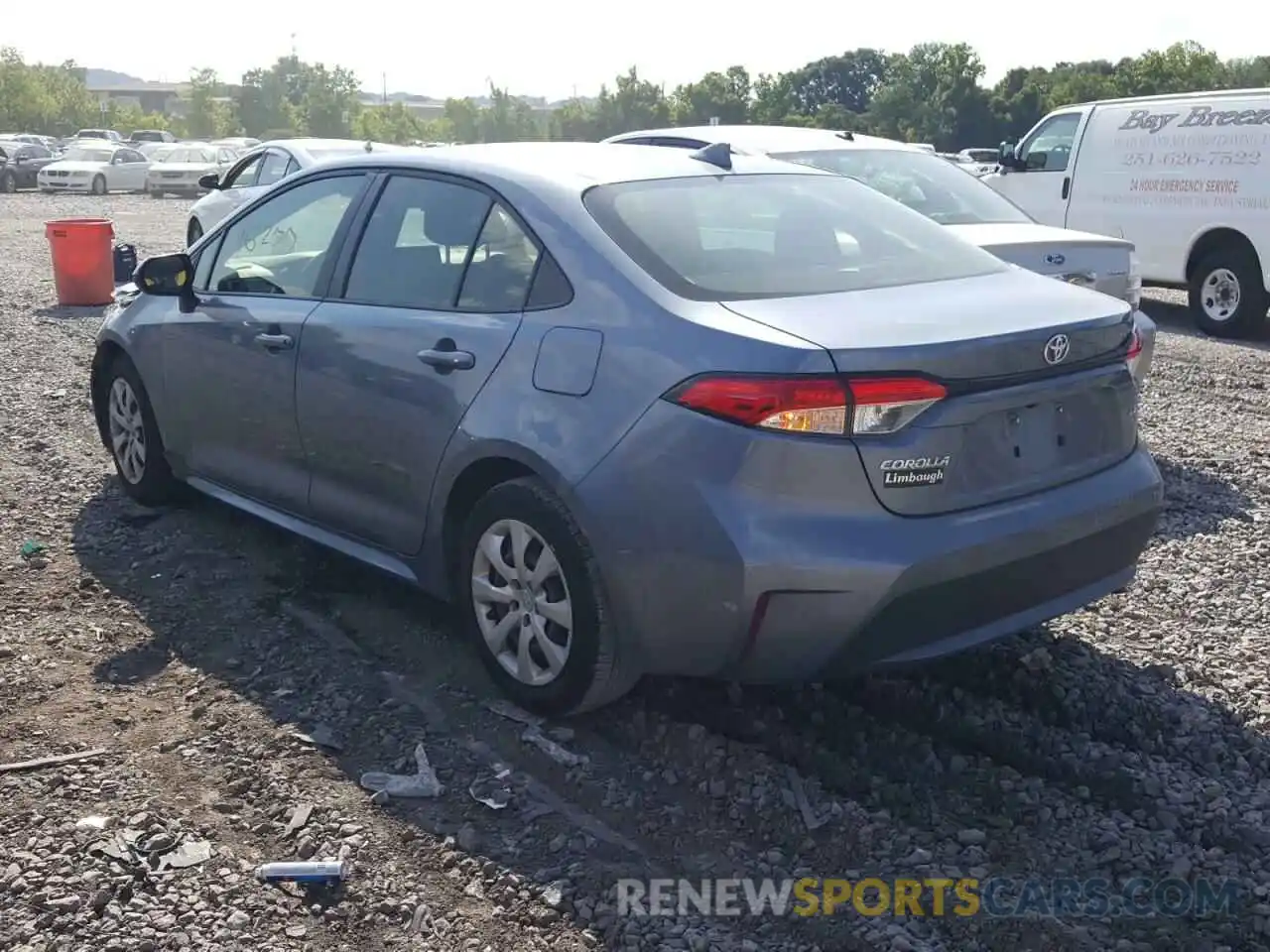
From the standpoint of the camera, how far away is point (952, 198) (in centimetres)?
808

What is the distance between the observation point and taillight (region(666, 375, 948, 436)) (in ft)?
11.3

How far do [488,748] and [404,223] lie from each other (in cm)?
187

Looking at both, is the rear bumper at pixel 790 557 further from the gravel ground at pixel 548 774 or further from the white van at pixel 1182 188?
the white van at pixel 1182 188

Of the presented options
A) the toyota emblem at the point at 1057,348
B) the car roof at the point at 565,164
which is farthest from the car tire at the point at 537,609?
the toyota emblem at the point at 1057,348

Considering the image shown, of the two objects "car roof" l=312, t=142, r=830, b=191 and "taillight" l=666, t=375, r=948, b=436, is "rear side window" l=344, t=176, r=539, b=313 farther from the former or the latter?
"taillight" l=666, t=375, r=948, b=436

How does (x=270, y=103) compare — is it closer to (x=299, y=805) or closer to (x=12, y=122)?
(x=12, y=122)

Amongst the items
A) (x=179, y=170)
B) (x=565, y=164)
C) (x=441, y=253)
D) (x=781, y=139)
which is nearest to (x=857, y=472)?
(x=565, y=164)

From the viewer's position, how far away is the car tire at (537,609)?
3.84 meters

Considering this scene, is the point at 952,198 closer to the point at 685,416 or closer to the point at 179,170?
the point at 685,416

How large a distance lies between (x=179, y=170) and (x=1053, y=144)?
2887 centimetres

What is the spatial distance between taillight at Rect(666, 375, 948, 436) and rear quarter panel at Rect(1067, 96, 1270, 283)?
9.38 meters

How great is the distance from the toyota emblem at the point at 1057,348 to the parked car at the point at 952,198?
314 cm

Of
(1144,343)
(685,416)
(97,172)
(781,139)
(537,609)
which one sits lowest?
(537,609)

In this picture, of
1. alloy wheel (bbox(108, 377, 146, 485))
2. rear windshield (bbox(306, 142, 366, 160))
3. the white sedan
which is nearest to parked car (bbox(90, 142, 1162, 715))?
alloy wheel (bbox(108, 377, 146, 485))
